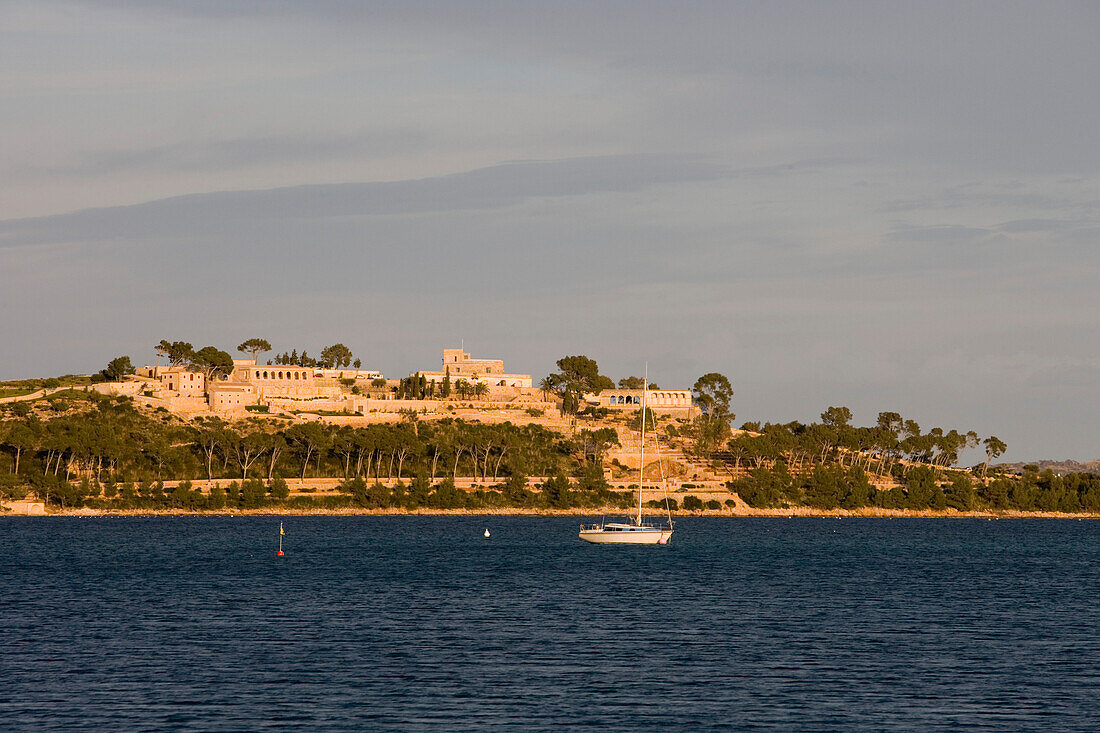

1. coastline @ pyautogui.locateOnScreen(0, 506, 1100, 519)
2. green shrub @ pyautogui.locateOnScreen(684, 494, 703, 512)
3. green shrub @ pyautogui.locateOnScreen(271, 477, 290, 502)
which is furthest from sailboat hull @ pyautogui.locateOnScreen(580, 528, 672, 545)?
green shrub @ pyautogui.locateOnScreen(684, 494, 703, 512)

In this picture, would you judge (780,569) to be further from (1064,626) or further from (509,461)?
(509,461)

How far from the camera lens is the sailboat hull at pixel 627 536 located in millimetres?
123875

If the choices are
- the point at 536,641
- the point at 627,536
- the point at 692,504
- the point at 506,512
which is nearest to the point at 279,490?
the point at 506,512

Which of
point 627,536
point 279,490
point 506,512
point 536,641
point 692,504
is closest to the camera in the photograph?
point 536,641

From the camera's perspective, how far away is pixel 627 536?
125m

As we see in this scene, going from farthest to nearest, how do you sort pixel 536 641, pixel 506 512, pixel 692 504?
1. pixel 692 504
2. pixel 506 512
3. pixel 536 641

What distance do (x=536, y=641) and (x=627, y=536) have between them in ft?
223

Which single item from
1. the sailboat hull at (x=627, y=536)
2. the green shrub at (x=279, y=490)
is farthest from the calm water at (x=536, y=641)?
the green shrub at (x=279, y=490)

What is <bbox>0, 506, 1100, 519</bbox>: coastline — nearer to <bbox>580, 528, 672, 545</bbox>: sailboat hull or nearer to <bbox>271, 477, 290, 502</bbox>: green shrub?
<bbox>271, 477, 290, 502</bbox>: green shrub

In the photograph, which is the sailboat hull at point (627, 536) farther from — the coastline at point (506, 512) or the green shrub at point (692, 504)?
the green shrub at point (692, 504)

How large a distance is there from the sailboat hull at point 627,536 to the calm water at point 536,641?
36.1 feet

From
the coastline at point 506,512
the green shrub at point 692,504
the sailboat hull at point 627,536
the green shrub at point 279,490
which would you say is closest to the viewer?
the sailboat hull at point 627,536

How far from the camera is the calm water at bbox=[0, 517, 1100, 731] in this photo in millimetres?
42250

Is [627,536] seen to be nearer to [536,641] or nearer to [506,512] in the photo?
[506,512]
